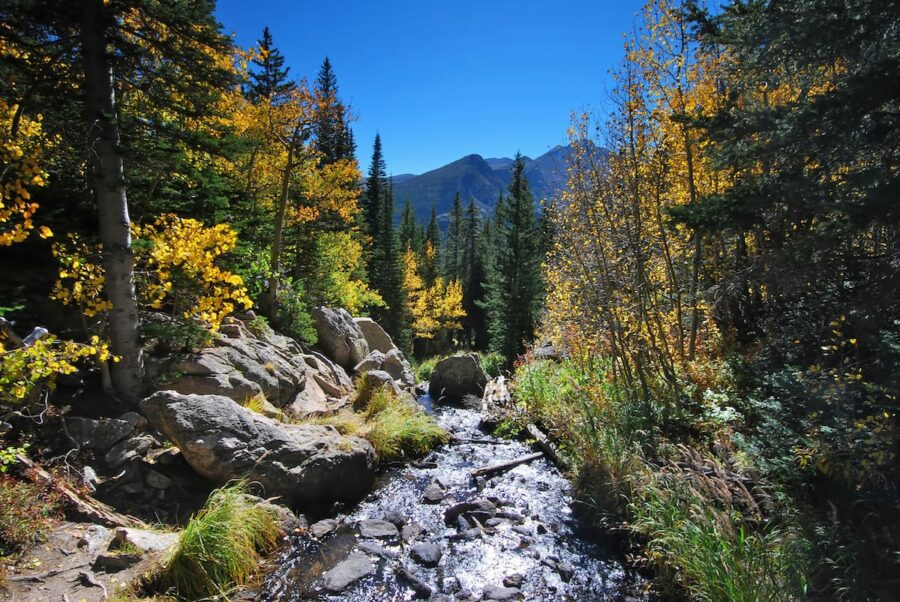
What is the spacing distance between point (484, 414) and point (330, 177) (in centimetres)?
962

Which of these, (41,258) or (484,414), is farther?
(484,414)

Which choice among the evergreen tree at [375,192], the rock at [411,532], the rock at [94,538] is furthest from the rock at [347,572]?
the evergreen tree at [375,192]

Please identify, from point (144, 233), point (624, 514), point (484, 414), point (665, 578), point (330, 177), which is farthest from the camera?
point (330, 177)

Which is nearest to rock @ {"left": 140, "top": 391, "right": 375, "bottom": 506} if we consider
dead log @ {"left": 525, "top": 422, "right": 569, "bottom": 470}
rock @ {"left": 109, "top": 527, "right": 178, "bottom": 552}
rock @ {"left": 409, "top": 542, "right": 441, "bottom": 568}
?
rock @ {"left": 109, "top": 527, "right": 178, "bottom": 552}

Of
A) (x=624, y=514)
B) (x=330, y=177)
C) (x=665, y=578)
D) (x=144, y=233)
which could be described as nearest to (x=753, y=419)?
(x=624, y=514)

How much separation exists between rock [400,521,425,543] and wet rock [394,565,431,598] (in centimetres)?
61

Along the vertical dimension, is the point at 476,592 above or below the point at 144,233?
below

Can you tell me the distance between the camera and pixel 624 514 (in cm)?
574

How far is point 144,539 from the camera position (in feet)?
14.7

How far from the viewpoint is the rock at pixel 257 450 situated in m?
5.55

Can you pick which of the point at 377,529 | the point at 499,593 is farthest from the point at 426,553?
the point at 499,593

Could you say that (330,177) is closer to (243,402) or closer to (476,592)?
(243,402)

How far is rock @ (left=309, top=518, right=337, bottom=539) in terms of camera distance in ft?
18.5

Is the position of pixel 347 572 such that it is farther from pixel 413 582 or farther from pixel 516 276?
pixel 516 276
